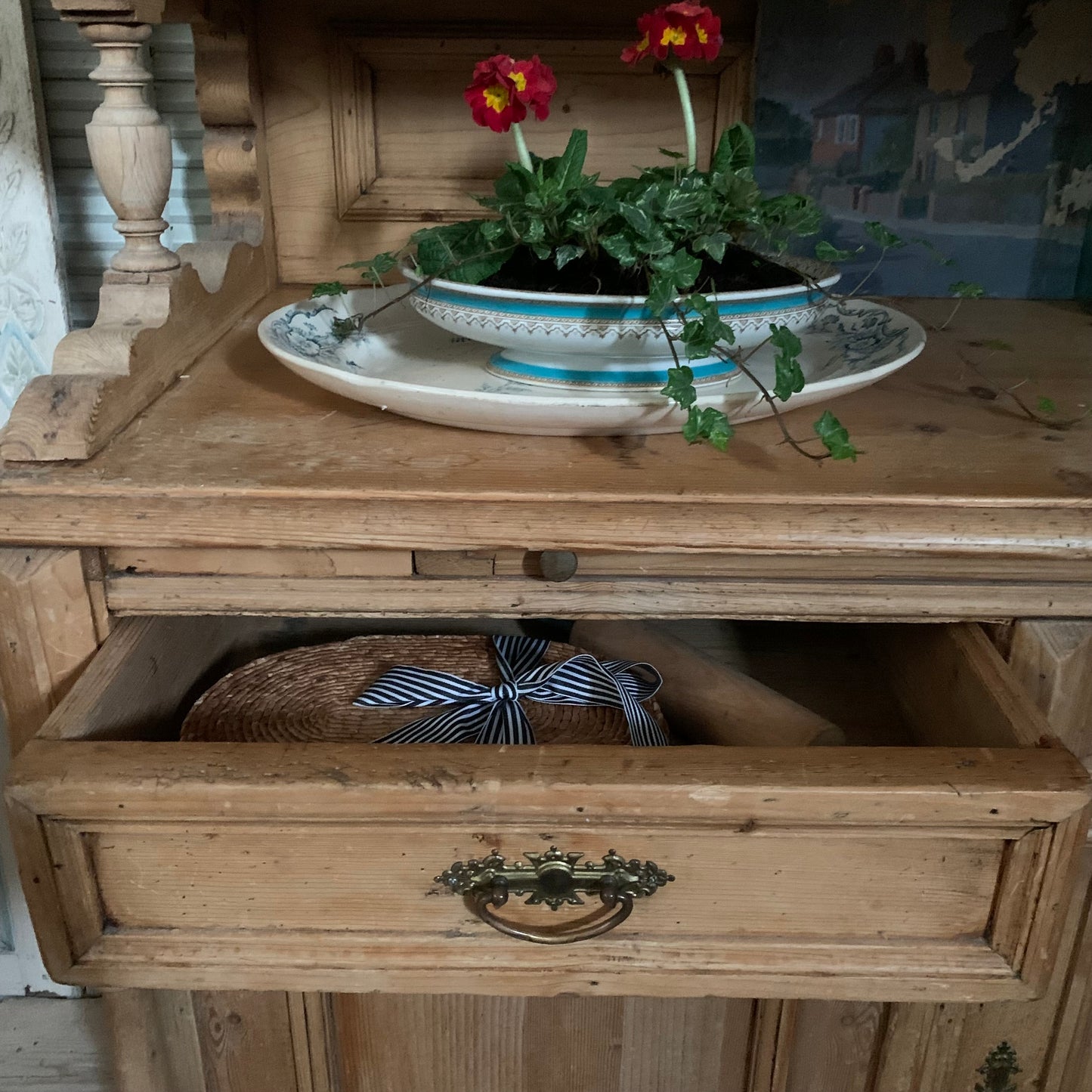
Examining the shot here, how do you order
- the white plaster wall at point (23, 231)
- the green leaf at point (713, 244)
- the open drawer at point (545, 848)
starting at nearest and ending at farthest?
the open drawer at point (545, 848), the green leaf at point (713, 244), the white plaster wall at point (23, 231)

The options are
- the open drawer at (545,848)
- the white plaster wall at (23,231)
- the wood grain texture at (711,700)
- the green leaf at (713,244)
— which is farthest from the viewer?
the white plaster wall at (23,231)

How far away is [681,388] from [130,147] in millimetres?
430

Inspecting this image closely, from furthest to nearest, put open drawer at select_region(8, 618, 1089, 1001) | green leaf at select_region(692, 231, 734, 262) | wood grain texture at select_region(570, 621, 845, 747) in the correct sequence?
1. wood grain texture at select_region(570, 621, 845, 747)
2. green leaf at select_region(692, 231, 734, 262)
3. open drawer at select_region(8, 618, 1089, 1001)

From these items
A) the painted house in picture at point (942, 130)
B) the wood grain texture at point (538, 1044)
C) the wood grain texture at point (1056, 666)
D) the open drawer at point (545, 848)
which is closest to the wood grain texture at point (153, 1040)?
the wood grain texture at point (538, 1044)

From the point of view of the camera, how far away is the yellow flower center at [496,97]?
2.17 feet

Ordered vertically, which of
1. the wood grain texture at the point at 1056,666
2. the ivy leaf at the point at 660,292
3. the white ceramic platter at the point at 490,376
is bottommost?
the wood grain texture at the point at 1056,666

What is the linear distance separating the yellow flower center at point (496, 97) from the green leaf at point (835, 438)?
11.2 inches

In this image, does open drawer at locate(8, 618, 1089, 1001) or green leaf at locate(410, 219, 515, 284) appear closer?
open drawer at locate(8, 618, 1089, 1001)

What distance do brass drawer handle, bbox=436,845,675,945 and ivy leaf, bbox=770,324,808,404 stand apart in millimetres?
274

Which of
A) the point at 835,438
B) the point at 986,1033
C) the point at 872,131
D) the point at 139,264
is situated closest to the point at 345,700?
the point at 139,264

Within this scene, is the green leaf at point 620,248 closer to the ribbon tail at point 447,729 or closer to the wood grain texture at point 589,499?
the wood grain texture at point 589,499

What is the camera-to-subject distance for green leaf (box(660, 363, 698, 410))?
1.94 ft

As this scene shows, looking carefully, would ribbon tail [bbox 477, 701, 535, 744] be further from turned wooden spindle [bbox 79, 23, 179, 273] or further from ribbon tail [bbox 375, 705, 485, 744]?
turned wooden spindle [bbox 79, 23, 179, 273]

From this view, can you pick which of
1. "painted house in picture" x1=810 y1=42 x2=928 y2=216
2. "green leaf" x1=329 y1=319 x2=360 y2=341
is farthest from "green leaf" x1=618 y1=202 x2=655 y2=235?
"painted house in picture" x1=810 y1=42 x2=928 y2=216
